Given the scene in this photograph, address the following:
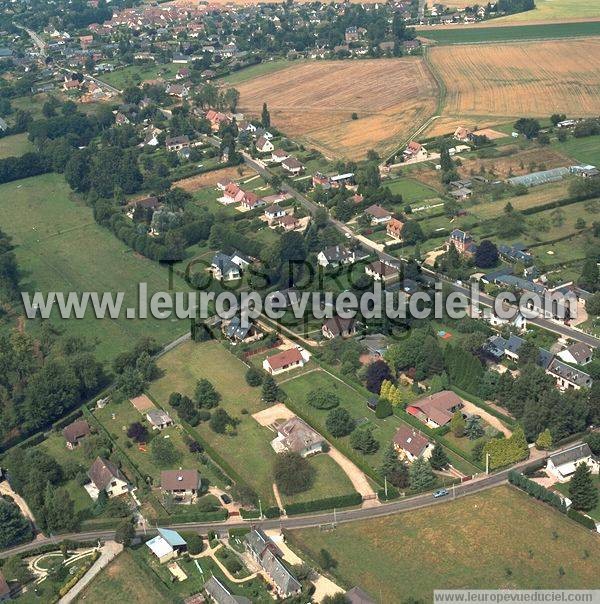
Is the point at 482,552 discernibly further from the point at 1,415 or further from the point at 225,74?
the point at 225,74

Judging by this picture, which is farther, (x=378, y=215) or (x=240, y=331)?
(x=378, y=215)

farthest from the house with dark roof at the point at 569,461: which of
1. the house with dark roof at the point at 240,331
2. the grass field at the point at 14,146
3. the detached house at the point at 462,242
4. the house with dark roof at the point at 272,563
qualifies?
the grass field at the point at 14,146

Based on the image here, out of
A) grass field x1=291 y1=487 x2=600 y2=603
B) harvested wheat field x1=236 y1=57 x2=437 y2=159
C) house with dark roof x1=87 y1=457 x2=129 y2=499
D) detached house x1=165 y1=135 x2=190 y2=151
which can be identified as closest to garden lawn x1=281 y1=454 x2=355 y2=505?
grass field x1=291 y1=487 x2=600 y2=603

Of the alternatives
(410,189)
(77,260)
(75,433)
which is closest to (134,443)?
(75,433)

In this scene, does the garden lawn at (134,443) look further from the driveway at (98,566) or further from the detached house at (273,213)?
the detached house at (273,213)

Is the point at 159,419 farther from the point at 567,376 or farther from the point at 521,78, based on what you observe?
the point at 521,78

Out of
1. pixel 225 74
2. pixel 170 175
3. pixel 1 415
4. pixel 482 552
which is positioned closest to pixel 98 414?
pixel 1 415

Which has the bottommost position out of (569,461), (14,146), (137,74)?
(14,146)
